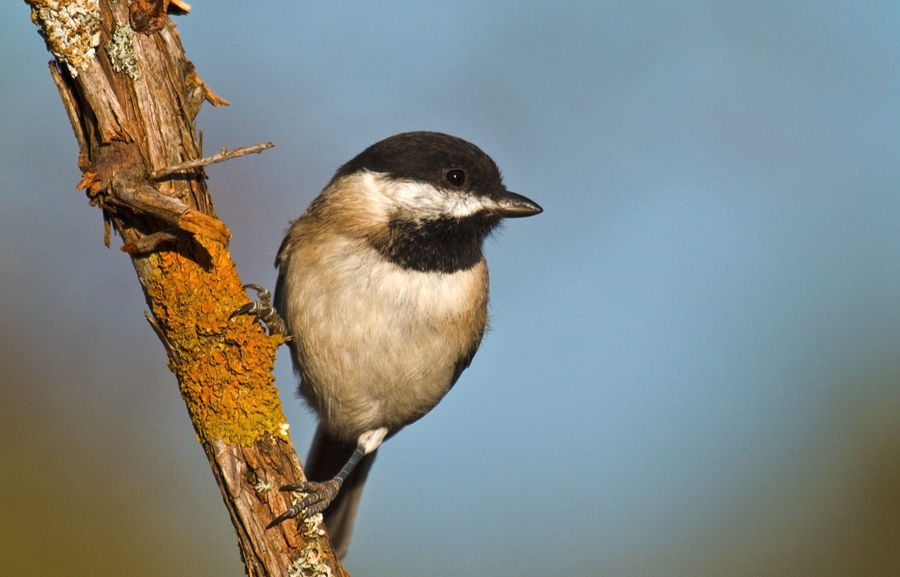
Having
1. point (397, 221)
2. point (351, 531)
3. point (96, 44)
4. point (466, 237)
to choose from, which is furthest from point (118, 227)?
point (351, 531)

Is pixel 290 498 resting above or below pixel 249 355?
below

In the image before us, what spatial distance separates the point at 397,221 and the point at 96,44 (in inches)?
40.8

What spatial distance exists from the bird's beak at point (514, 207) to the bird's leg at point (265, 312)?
80 cm

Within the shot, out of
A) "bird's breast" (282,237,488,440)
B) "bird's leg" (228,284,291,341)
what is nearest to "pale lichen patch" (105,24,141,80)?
"bird's leg" (228,284,291,341)

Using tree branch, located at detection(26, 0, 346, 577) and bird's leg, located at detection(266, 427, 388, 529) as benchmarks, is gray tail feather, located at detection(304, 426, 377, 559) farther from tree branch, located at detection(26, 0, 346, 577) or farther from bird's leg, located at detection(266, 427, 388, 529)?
tree branch, located at detection(26, 0, 346, 577)

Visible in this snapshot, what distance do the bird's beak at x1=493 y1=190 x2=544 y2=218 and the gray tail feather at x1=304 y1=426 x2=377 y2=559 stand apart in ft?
3.62

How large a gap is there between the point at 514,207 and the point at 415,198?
1.20 ft

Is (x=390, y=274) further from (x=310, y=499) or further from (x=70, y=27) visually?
(x=70, y=27)

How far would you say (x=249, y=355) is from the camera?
1.94m

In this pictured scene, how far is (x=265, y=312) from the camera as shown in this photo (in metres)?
2.35

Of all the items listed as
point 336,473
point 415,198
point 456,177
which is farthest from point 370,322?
point 336,473

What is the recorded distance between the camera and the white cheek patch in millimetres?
2525

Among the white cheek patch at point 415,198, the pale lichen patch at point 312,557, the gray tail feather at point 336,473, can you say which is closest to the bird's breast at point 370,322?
the white cheek patch at point 415,198

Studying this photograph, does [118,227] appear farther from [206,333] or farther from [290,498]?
[290,498]
